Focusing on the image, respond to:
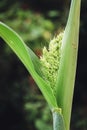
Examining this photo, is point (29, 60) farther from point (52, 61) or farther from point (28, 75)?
point (28, 75)

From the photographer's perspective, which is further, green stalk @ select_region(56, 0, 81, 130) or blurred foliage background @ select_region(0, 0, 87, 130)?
blurred foliage background @ select_region(0, 0, 87, 130)

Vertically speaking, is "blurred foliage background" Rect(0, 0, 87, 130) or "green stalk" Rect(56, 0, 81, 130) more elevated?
"green stalk" Rect(56, 0, 81, 130)

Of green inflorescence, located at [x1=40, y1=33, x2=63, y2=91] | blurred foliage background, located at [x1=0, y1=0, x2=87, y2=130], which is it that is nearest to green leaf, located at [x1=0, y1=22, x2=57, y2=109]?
green inflorescence, located at [x1=40, y1=33, x2=63, y2=91]

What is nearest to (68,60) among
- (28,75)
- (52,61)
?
(52,61)

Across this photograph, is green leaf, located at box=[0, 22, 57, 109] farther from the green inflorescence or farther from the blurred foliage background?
the blurred foliage background

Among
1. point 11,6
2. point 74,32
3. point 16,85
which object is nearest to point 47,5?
point 11,6

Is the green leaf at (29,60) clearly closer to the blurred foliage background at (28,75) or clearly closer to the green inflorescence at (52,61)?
the green inflorescence at (52,61)

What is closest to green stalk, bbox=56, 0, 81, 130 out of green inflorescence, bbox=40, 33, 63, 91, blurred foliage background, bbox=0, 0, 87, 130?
green inflorescence, bbox=40, 33, 63, 91
